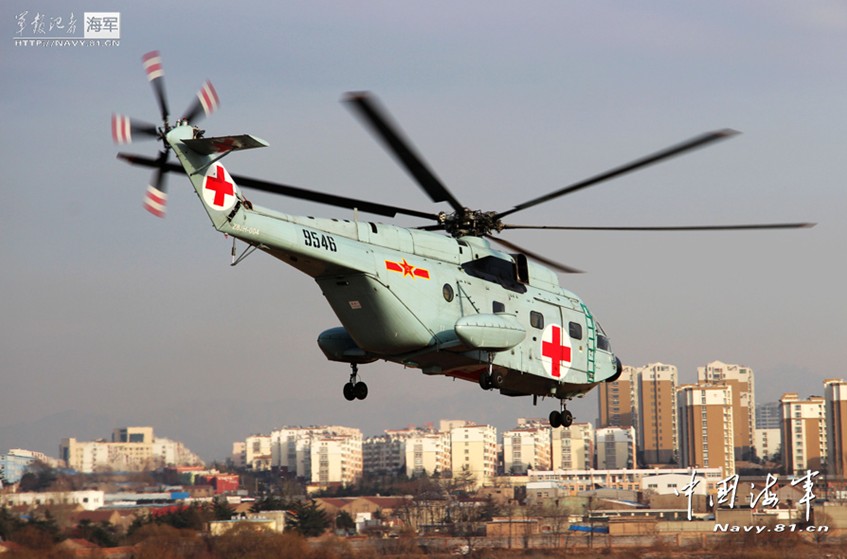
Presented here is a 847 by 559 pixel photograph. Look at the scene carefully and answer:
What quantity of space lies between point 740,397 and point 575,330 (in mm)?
159884

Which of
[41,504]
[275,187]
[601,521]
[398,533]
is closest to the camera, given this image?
[275,187]

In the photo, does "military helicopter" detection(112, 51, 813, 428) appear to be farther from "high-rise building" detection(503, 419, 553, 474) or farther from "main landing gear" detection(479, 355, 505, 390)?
"high-rise building" detection(503, 419, 553, 474)

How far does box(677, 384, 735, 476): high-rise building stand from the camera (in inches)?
5182

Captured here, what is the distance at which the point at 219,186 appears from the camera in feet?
57.9

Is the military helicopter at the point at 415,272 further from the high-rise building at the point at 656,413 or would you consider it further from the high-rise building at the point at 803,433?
the high-rise building at the point at 656,413

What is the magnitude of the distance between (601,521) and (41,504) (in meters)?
31.1

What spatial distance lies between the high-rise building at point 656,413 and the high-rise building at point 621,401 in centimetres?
263

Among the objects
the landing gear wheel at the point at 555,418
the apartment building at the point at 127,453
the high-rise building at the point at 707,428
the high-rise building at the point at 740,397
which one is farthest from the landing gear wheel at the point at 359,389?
the high-rise building at the point at 740,397

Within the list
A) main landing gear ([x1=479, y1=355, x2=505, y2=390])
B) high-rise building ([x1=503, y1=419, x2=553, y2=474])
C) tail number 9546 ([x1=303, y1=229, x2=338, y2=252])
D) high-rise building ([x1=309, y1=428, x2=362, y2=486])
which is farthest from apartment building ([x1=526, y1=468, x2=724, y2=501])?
tail number 9546 ([x1=303, y1=229, x2=338, y2=252])

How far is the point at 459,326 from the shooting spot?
63.0 feet

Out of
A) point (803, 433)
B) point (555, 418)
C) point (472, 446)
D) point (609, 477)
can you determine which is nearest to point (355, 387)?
point (555, 418)

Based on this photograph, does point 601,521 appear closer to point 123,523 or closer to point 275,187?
point 123,523

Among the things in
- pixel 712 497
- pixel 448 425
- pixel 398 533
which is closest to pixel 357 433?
pixel 448 425

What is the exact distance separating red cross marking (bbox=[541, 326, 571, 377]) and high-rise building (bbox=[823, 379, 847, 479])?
364 feet
